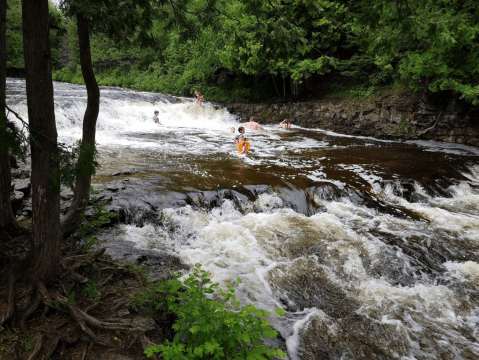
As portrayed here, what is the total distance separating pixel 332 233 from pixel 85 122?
16.3 feet

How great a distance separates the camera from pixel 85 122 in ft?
11.4

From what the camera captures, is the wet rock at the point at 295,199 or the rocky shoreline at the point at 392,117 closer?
the wet rock at the point at 295,199

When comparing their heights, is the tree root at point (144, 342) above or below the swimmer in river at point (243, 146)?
below

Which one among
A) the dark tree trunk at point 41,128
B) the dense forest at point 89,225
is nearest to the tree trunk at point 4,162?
the dense forest at point 89,225

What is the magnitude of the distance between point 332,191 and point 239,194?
2514mm

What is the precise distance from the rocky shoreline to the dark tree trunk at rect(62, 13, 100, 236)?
45.6 feet

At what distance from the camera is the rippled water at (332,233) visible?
3.89m

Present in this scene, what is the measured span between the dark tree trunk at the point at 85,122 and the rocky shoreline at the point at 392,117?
13910mm

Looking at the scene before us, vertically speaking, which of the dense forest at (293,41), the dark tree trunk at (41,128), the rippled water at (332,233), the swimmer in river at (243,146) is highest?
the dense forest at (293,41)

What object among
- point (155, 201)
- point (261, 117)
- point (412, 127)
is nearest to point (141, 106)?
point (261, 117)

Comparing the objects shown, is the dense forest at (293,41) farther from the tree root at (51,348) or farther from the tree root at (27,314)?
the tree root at (51,348)

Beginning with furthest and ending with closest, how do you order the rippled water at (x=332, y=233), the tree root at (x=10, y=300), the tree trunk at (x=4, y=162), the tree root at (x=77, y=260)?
1. the rippled water at (x=332, y=233)
2. the tree root at (x=77, y=260)
3. the tree trunk at (x=4, y=162)
4. the tree root at (x=10, y=300)

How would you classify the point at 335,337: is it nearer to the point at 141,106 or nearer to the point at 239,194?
the point at 239,194

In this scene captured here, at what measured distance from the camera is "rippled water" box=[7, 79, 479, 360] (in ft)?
12.8
